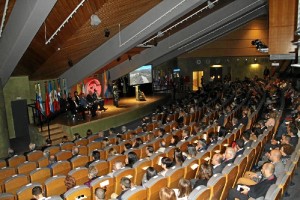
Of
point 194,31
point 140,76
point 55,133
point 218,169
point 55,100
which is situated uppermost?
point 194,31

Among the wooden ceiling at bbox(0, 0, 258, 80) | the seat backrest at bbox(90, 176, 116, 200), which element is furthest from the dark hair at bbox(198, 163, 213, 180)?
the wooden ceiling at bbox(0, 0, 258, 80)

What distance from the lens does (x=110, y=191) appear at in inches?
219

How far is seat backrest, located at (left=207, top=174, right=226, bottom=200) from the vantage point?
4.46 metres

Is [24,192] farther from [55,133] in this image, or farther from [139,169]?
[55,133]

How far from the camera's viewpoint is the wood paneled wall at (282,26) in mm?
11406

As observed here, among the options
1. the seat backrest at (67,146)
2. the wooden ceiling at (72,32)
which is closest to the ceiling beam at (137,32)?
the wooden ceiling at (72,32)

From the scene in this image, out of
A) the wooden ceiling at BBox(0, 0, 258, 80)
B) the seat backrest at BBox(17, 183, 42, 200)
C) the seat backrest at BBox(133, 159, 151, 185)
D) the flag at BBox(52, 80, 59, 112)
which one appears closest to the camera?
Answer: the seat backrest at BBox(17, 183, 42, 200)

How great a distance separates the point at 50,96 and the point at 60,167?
720 cm

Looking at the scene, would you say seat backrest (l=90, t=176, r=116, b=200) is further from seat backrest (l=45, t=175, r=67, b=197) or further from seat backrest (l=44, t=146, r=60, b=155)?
seat backrest (l=44, t=146, r=60, b=155)

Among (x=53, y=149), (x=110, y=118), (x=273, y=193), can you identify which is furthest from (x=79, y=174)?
(x=110, y=118)

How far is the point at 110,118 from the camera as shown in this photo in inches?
545

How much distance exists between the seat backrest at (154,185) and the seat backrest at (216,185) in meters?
0.79

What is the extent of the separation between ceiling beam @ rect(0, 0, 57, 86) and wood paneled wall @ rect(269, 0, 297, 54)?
8.75 metres

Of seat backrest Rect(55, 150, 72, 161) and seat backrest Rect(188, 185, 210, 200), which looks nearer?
seat backrest Rect(188, 185, 210, 200)
